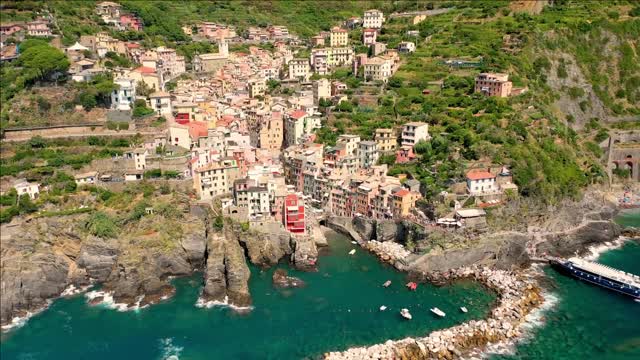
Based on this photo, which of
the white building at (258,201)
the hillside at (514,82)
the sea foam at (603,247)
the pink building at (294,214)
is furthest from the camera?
the hillside at (514,82)

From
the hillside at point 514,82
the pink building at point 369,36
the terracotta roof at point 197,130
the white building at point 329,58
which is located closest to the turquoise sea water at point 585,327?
the hillside at point 514,82

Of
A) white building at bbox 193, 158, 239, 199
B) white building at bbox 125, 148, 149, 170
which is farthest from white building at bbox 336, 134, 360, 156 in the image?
white building at bbox 125, 148, 149, 170

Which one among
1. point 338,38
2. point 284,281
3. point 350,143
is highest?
point 338,38

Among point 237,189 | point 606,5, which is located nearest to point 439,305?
point 237,189

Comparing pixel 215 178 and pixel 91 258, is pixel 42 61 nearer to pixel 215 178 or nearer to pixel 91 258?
pixel 215 178

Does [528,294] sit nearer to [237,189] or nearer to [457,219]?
[457,219]

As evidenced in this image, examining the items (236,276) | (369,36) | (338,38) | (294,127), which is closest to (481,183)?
(294,127)

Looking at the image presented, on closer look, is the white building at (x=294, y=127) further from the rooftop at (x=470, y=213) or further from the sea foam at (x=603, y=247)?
the sea foam at (x=603, y=247)
